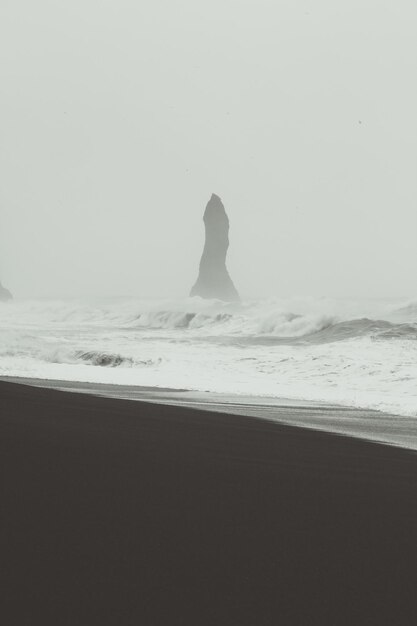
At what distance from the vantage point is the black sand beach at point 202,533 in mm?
2859

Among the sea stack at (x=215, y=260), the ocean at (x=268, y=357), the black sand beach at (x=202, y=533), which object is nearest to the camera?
the black sand beach at (x=202, y=533)

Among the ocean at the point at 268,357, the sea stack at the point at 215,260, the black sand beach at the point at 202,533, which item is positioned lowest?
the black sand beach at the point at 202,533

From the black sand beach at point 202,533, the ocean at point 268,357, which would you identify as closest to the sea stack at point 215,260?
the ocean at point 268,357

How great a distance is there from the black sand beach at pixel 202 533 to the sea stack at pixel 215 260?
108905mm

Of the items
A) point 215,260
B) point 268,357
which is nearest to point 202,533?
point 268,357

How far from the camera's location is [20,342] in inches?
1134

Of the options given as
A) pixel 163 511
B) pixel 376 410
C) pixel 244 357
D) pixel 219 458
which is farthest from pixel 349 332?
pixel 163 511

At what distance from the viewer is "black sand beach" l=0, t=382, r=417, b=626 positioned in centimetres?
286

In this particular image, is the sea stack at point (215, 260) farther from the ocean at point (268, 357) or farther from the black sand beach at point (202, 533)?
the black sand beach at point (202, 533)

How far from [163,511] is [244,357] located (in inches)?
825

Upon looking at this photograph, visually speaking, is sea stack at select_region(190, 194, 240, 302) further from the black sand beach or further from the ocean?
the black sand beach

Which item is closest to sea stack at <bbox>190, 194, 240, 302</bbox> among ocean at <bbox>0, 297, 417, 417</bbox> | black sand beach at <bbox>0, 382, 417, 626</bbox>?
ocean at <bbox>0, 297, 417, 417</bbox>

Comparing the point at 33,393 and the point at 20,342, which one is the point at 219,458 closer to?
the point at 33,393

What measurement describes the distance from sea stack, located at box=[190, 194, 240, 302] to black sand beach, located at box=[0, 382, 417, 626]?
4288 inches
